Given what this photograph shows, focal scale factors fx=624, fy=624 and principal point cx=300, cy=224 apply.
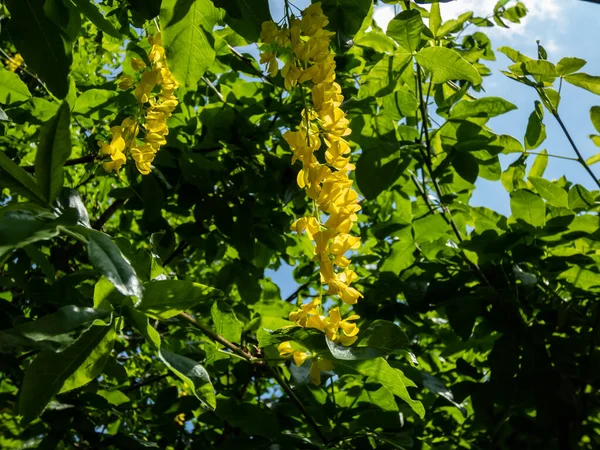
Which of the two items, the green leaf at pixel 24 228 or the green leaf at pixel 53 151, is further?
the green leaf at pixel 53 151

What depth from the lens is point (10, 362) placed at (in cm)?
161

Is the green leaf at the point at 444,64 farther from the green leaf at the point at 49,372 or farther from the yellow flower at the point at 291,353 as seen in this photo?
the green leaf at the point at 49,372

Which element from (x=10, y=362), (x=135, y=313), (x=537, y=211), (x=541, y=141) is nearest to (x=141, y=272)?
(x=135, y=313)

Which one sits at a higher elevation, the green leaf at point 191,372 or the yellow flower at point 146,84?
the yellow flower at point 146,84

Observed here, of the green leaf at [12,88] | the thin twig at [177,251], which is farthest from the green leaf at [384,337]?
the thin twig at [177,251]

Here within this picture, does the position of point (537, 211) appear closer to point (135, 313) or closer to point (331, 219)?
point (331, 219)

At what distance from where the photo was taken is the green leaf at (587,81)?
1488mm

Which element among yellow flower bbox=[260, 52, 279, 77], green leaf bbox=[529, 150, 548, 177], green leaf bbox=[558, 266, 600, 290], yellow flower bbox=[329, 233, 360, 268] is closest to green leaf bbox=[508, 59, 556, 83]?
green leaf bbox=[529, 150, 548, 177]

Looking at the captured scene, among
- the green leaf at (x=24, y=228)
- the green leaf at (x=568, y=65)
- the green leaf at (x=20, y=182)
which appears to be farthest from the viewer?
the green leaf at (x=568, y=65)

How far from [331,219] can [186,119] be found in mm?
1186

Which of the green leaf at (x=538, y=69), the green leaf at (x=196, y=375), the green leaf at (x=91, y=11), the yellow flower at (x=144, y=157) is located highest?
the green leaf at (x=538, y=69)

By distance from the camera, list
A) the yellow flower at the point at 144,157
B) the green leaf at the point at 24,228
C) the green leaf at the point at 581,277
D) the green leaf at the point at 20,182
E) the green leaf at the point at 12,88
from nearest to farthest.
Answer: the green leaf at the point at 24,228 < the green leaf at the point at 20,182 < the yellow flower at the point at 144,157 < the green leaf at the point at 12,88 < the green leaf at the point at 581,277

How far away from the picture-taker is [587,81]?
4.89 feet

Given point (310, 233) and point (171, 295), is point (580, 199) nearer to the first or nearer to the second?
point (310, 233)
